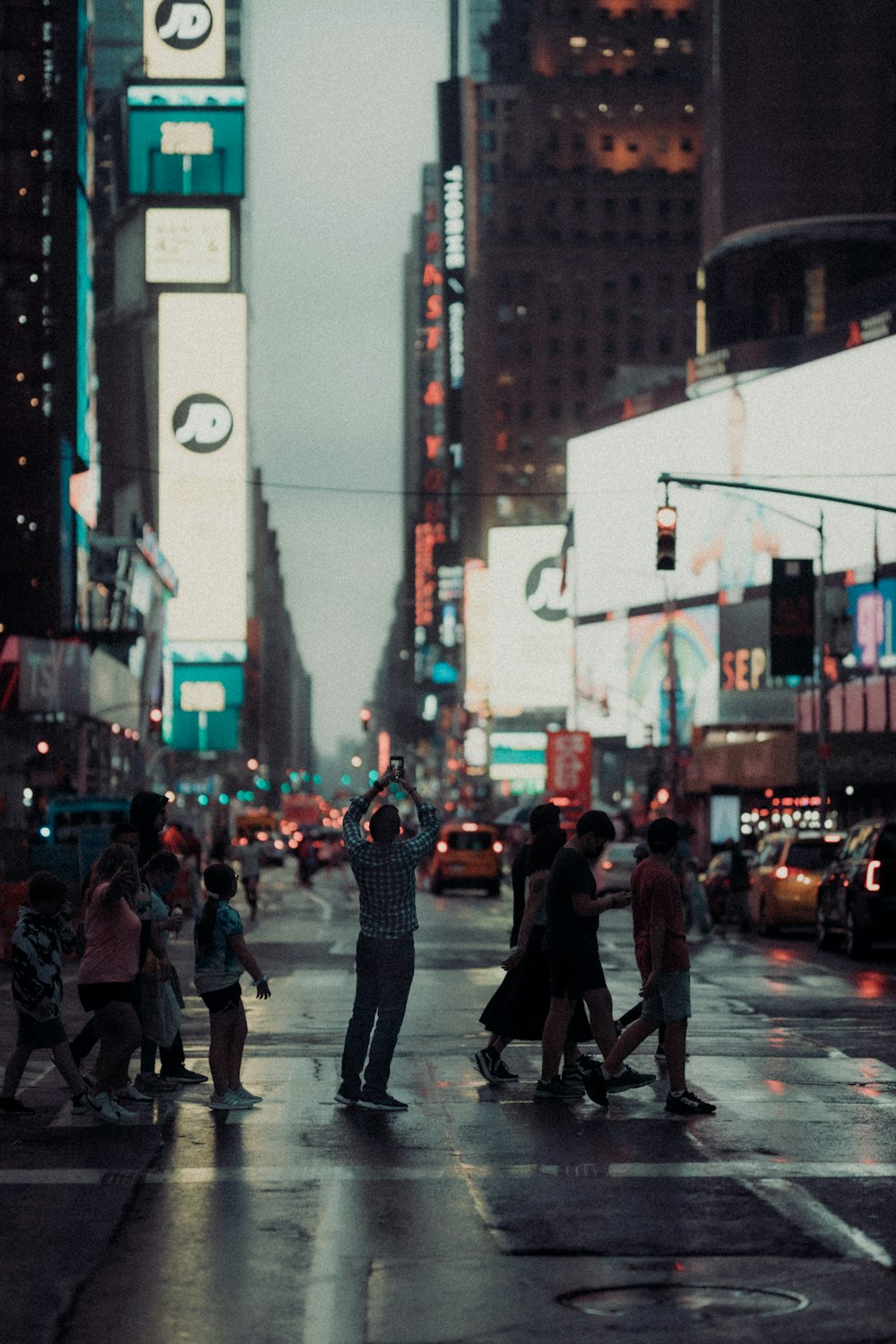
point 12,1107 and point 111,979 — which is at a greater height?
point 111,979

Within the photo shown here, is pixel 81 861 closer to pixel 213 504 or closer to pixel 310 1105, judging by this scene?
pixel 310 1105

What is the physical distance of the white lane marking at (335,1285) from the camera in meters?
7.60

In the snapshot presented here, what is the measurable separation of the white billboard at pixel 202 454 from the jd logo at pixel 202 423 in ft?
0.16

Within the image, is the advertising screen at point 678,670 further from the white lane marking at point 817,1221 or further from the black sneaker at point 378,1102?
the white lane marking at point 817,1221

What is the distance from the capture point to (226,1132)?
41.5 ft

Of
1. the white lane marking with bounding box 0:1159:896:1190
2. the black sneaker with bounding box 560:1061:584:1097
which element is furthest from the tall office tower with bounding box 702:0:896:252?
the white lane marking with bounding box 0:1159:896:1190

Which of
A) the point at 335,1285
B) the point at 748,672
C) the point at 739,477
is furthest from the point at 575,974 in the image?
the point at 748,672

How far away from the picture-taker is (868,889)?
2938cm

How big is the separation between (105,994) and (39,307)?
72.9 meters

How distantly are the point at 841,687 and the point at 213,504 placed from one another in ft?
201

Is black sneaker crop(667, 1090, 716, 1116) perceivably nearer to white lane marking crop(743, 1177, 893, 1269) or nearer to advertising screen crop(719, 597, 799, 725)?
white lane marking crop(743, 1177, 893, 1269)

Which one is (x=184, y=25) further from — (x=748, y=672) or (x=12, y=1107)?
(x=12, y=1107)

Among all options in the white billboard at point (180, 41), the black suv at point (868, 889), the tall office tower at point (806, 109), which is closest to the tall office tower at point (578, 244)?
the tall office tower at point (806, 109)

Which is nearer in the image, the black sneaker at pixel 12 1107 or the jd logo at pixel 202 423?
the black sneaker at pixel 12 1107
